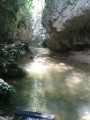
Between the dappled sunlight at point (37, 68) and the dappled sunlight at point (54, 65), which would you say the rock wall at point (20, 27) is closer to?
the dappled sunlight at point (37, 68)

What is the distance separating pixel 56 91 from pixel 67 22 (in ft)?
20.9

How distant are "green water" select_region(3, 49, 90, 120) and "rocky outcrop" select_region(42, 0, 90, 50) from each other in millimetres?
2563

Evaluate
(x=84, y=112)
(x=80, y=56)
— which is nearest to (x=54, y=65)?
(x=80, y=56)

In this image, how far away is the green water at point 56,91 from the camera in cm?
709

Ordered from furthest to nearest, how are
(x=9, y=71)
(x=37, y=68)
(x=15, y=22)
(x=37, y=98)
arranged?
(x=15, y=22)
(x=37, y=68)
(x=9, y=71)
(x=37, y=98)

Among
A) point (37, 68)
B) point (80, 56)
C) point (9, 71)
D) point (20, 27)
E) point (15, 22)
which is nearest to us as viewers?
point (9, 71)

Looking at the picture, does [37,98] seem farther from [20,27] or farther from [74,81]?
[20,27]

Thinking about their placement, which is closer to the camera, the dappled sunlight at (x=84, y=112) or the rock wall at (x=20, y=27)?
the dappled sunlight at (x=84, y=112)

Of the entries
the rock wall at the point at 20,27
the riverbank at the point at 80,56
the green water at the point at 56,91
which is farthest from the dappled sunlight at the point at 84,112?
the rock wall at the point at 20,27

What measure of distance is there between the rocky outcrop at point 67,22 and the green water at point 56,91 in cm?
256

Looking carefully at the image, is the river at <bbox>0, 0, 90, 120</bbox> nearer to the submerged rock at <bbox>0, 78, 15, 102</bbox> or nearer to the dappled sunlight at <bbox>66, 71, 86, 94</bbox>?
the dappled sunlight at <bbox>66, 71, 86, 94</bbox>

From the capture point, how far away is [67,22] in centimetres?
1427

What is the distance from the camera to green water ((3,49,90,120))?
7.09 meters

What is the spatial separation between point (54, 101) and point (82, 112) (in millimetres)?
968
